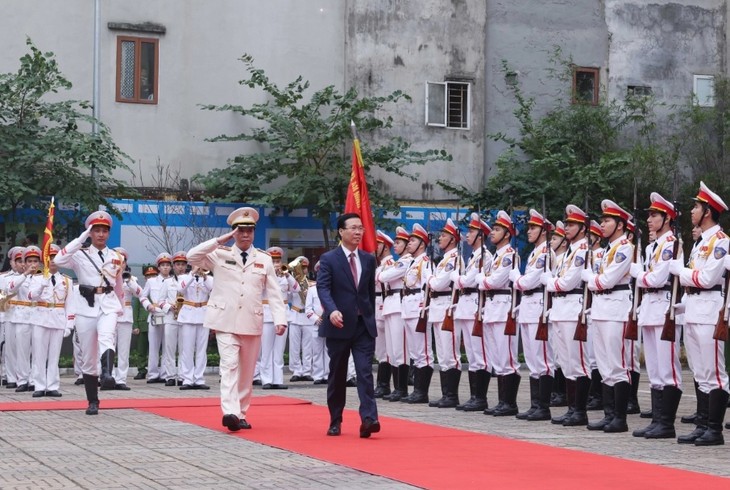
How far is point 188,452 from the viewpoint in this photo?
1140 centimetres

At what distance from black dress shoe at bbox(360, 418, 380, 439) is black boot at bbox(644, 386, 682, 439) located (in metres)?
2.61

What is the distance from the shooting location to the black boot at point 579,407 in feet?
47.7

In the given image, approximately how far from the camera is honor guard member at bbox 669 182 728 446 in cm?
1236

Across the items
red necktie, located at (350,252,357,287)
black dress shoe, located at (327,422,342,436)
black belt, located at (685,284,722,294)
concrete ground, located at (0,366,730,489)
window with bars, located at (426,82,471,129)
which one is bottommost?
concrete ground, located at (0,366,730,489)

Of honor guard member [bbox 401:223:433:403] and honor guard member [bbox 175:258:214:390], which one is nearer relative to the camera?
honor guard member [bbox 401:223:433:403]

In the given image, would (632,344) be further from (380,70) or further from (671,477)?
(380,70)

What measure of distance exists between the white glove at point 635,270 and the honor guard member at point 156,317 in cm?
1035

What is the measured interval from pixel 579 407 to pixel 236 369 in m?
3.73

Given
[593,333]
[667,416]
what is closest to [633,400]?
[593,333]

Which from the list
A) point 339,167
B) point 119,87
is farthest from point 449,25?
point 119,87

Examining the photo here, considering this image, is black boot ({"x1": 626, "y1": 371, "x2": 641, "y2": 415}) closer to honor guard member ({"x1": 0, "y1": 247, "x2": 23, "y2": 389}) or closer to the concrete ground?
the concrete ground

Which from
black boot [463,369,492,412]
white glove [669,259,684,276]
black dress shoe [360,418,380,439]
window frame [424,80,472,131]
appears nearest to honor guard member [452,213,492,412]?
black boot [463,369,492,412]

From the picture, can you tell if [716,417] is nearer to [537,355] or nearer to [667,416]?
[667,416]

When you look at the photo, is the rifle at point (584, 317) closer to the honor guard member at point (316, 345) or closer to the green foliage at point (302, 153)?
the honor guard member at point (316, 345)
